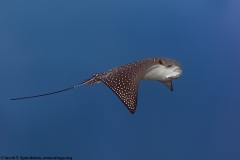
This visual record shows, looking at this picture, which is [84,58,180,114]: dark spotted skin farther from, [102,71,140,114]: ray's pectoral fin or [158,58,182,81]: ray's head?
[158,58,182,81]: ray's head

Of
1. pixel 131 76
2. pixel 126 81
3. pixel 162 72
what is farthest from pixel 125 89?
pixel 162 72

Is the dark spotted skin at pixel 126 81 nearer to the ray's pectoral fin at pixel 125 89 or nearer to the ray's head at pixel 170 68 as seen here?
the ray's pectoral fin at pixel 125 89

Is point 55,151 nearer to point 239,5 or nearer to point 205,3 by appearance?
point 205,3

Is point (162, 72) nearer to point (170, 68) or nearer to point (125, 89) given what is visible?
point (170, 68)

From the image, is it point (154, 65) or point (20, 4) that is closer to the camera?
point (154, 65)

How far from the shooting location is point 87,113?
18.3 ft

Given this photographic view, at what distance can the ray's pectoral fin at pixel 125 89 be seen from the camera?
9.64 ft

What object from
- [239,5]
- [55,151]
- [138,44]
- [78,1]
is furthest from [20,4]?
[239,5]

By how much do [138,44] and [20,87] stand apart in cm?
265

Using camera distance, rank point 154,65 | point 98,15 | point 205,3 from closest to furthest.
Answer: point 154,65, point 98,15, point 205,3

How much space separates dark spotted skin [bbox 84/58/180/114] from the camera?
2973 mm

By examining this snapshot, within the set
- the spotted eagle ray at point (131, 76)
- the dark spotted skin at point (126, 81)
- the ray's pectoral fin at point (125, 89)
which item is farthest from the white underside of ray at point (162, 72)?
the ray's pectoral fin at point (125, 89)

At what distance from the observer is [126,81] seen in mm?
3219

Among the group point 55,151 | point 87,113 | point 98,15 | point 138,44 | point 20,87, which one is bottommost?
point 55,151
